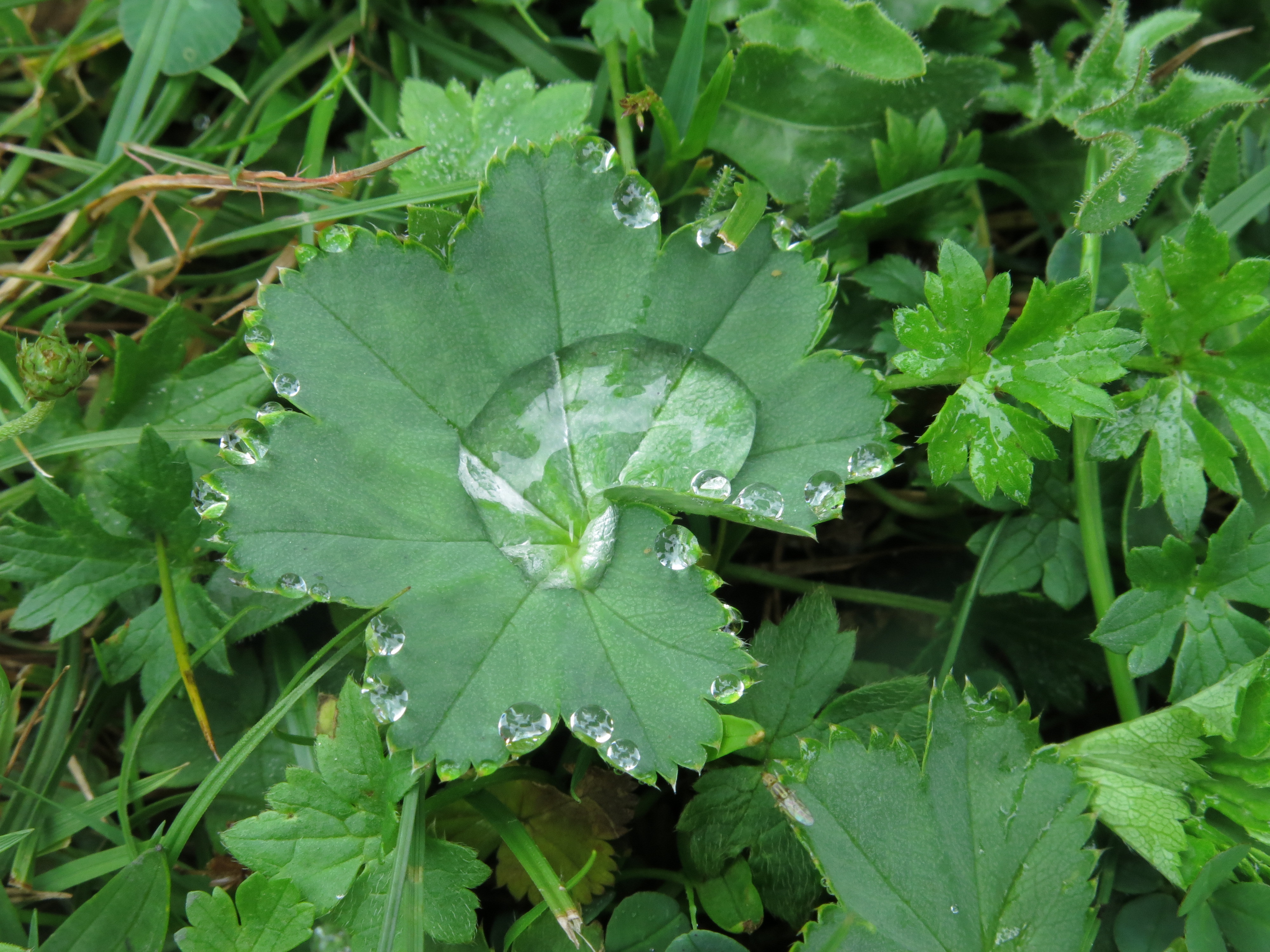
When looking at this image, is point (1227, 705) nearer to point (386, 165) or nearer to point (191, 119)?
point (386, 165)

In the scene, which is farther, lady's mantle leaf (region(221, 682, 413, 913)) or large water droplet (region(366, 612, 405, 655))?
lady's mantle leaf (region(221, 682, 413, 913))

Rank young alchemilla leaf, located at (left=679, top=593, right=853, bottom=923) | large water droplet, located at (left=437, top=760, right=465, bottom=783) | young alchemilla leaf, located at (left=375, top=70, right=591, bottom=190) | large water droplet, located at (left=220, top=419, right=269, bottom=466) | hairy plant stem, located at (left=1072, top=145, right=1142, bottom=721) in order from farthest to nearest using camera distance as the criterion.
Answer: young alchemilla leaf, located at (left=375, top=70, right=591, bottom=190) → hairy plant stem, located at (left=1072, top=145, right=1142, bottom=721) → young alchemilla leaf, located at (left=679, top=593, right=853, bottom=923) → large water droplet, located at (left=220, top=419, right=269, bottom=466) → large water droplet, located at (left=437, top=760, right=465, bottom=783)

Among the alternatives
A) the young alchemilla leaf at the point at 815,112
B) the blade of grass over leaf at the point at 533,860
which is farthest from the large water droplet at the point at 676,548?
the young alchemilla leaf at the point at 815,112

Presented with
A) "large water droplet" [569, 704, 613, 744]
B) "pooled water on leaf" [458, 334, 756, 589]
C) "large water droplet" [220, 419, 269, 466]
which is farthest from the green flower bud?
"large water droplet" [569, 704, 613, 744]

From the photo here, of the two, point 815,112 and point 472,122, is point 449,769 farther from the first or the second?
point 815,112

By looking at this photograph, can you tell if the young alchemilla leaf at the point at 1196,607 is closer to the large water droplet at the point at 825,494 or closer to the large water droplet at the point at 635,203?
the large water droplet at the point at 825,494

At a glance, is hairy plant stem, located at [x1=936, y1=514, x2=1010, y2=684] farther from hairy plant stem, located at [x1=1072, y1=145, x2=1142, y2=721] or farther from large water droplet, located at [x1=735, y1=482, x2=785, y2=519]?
large water droplet, located at [x1=735, y1=482, x2=785, y2=519]
